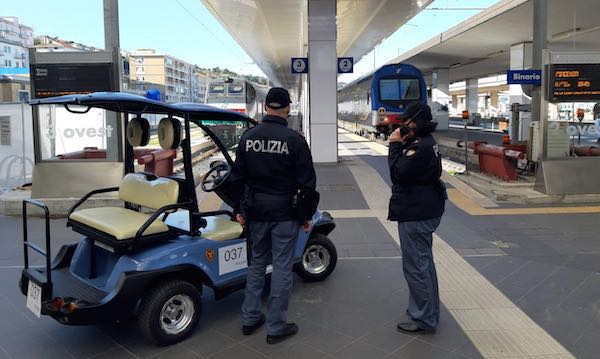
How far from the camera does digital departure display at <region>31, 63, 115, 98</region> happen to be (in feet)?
29.3

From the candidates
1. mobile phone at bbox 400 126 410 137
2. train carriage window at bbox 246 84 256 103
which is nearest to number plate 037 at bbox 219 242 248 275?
mobile phone at bbox 400 126 410 137

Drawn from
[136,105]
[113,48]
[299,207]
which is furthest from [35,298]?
[113,48]

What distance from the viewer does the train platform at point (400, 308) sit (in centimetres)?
376

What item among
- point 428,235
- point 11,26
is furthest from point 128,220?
point 11,26

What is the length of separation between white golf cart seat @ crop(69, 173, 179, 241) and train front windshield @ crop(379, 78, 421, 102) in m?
18.5

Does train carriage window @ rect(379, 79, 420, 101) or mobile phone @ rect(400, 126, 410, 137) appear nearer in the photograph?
mobile phone @ rect(400, 126, 410, 137)

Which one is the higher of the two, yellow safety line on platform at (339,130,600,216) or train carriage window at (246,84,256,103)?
train carriage window at (246,84,256,103)

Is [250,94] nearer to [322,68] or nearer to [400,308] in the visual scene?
[322,68]

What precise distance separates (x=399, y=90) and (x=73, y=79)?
603 inches

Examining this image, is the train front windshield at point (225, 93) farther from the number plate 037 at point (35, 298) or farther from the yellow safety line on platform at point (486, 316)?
the number plate 037 at point (35, 298)

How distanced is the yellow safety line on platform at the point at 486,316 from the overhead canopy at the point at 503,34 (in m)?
15.6

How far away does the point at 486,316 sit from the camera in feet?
14.1

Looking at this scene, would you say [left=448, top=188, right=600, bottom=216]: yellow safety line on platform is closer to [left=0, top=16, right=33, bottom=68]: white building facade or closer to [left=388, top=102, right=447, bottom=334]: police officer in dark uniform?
[left=388, top=102, right=447, bottom=334]: police officer in dark uniform

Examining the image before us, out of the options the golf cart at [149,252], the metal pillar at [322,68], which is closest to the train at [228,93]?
the metal pillar at [322,68]
